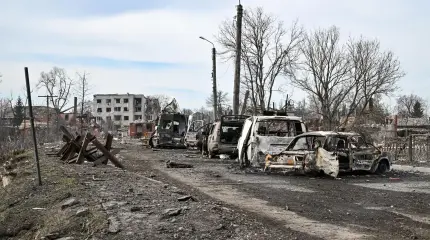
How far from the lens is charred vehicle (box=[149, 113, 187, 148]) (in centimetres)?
Answer: 3409

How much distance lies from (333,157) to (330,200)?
4.40 meters

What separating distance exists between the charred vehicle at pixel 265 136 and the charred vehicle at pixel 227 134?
5.02 metres

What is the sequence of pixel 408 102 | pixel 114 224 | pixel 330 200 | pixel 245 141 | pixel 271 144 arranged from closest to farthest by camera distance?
pixel 114 224, pixel 330 200, pixel 271 144, pixel 245 141, pixel 408 102

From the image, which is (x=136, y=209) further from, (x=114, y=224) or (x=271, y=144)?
(x=271, y=144)

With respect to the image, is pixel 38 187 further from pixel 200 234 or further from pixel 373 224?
pixel 373 224

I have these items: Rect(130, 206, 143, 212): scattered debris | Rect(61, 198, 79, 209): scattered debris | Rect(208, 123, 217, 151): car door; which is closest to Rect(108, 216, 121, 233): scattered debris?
Rect(130, 206, 143, 212): scattered debris

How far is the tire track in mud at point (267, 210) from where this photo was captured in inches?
255

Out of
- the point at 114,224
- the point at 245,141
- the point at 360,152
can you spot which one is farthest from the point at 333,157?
the point at 114,224

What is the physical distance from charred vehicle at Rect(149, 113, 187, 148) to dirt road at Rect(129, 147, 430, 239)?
18504 millimetres

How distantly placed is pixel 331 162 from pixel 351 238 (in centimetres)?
785

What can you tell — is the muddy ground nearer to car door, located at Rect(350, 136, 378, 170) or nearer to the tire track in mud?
the tire track in mud

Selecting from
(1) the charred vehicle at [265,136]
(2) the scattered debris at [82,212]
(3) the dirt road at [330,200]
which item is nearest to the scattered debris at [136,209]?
(2) the scattered debris at [82,212]

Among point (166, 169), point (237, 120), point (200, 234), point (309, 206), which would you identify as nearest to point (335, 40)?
point (237, 120)

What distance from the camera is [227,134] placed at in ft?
73.4
